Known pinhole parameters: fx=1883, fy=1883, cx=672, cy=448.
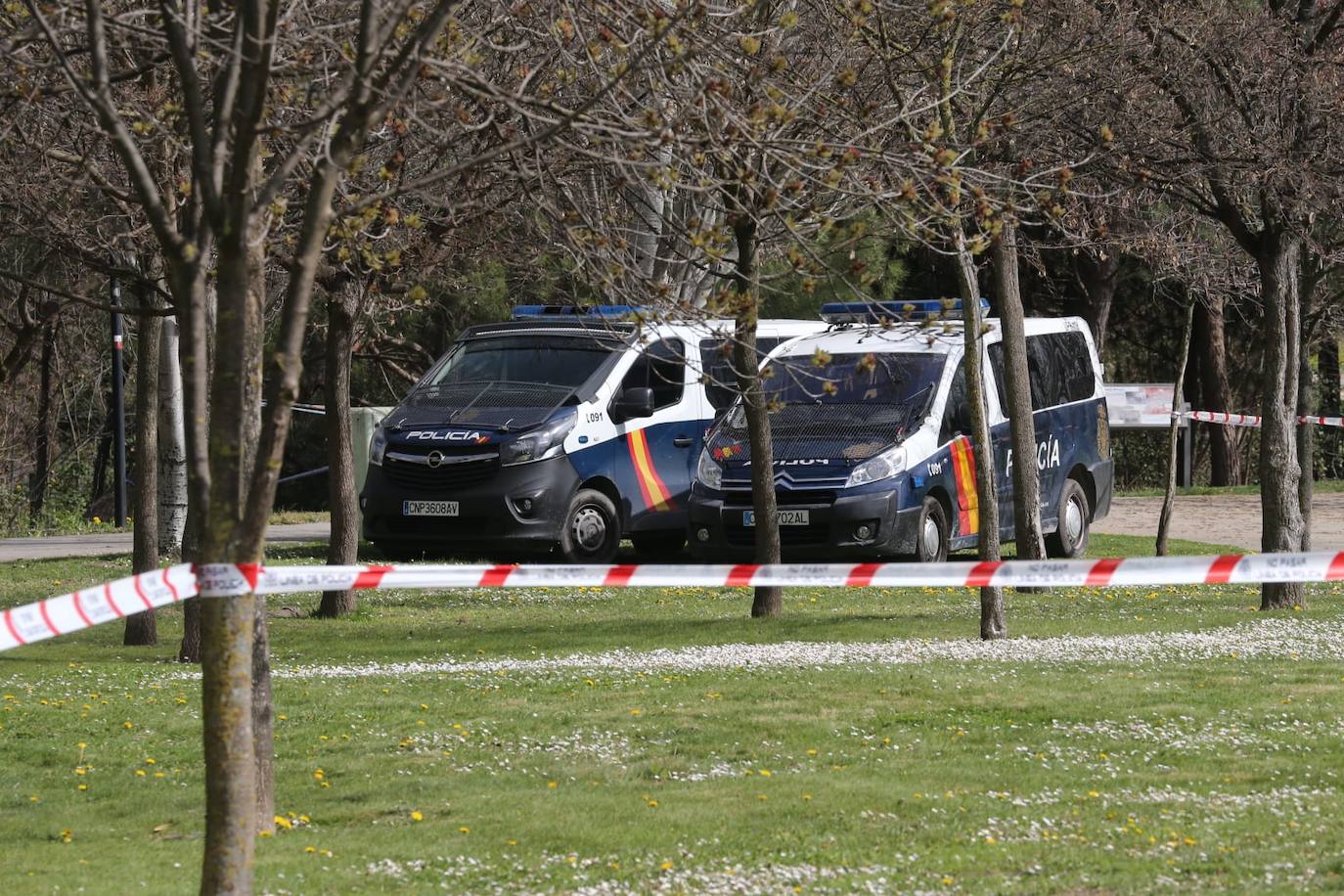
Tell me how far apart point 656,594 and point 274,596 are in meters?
3.09

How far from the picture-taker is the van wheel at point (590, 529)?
1691 cm

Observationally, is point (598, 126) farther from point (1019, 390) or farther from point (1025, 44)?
point (1019, 390)

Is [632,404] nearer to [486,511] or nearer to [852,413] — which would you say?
[486,511]

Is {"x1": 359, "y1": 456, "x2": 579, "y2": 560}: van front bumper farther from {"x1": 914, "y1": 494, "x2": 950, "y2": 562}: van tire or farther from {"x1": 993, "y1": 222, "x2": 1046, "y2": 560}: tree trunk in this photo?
→ {"x1": 993, "y1": 222, "x2": 1046, "y2": 560}: tree trunk

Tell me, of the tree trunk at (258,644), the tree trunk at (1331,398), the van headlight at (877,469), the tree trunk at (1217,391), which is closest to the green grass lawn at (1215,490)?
the tree trunk at (1217,391)

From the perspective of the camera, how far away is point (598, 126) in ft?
18.6

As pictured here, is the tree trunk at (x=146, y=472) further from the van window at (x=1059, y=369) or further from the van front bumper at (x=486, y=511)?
the van window at (x=1059, y=369)

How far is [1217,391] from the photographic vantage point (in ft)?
100.0

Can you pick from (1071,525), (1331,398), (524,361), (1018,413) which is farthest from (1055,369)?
(1331,398)

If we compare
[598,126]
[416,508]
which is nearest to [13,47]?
[598,126]

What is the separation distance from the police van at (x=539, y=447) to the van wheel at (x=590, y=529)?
0.02 m

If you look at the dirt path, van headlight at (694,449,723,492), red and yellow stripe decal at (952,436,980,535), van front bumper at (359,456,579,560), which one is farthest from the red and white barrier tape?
the dirt path

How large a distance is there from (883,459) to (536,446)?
309 centimetres

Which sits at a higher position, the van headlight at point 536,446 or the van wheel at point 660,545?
the van headlight at point 536,446
